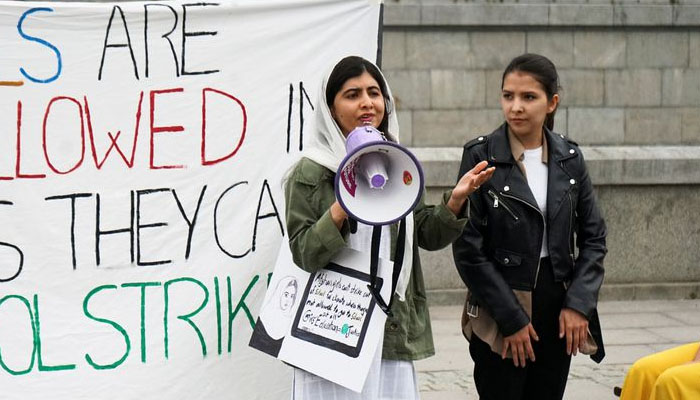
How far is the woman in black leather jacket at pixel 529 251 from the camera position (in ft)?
12.4

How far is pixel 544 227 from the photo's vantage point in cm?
379

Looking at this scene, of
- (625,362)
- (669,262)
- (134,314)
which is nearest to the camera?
(134,314)

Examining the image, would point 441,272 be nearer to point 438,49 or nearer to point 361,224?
point 438,49

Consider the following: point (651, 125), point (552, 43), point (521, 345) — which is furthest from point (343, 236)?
point (651, 125)

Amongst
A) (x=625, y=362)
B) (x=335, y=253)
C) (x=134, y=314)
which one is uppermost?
(x=335, y=253)

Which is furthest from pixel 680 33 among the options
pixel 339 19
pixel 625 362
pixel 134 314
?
pixel 134 314

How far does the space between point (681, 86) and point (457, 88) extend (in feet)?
6.13

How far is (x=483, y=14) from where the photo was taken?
8688 mm

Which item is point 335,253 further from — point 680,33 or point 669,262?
point 680,33

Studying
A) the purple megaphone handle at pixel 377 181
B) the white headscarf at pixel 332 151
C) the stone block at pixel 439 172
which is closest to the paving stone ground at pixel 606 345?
the stone block at pixel 439 172

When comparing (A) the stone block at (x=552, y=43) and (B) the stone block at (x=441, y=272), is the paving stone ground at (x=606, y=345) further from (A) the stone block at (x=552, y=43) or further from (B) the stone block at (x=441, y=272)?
(A) the stone block at (x=552, y=43)

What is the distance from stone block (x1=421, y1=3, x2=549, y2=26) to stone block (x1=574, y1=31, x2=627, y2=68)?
0.38 metres

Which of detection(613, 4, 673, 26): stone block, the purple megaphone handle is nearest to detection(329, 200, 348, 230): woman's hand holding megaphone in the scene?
the purple megaphone handle

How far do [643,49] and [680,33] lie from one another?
0.35 meters
